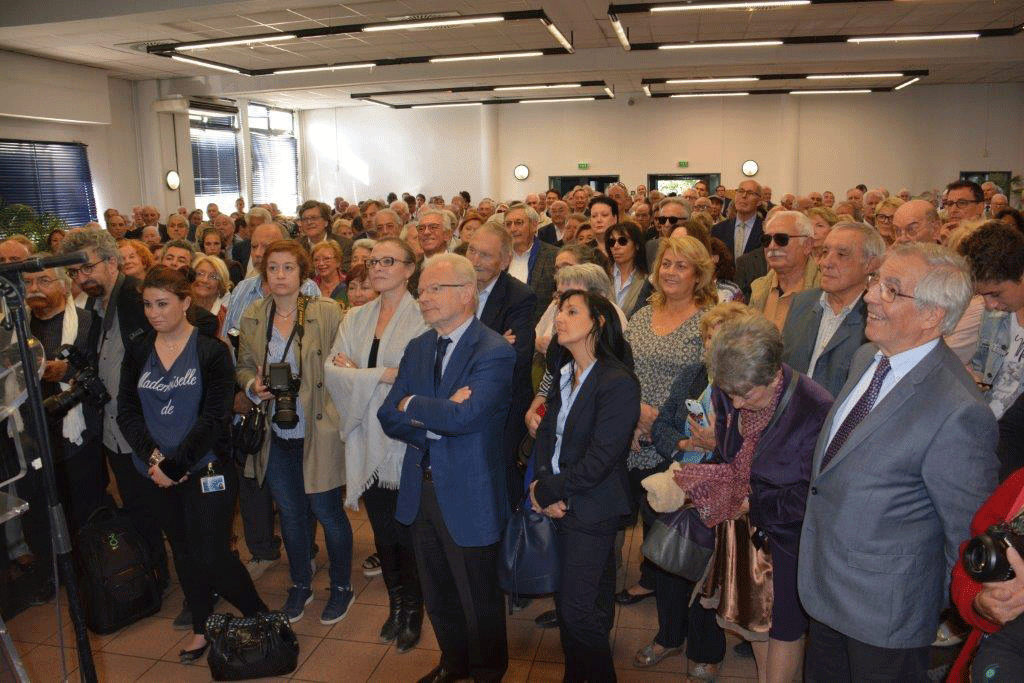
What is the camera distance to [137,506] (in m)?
3.80

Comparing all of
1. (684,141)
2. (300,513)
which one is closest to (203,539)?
(300,513)

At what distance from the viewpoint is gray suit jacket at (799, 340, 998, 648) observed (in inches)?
72.8

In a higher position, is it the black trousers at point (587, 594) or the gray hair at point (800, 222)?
the gray hair at point (800, 222)

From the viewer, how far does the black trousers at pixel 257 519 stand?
13.4ft

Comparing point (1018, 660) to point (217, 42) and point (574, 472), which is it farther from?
point (217, 42)

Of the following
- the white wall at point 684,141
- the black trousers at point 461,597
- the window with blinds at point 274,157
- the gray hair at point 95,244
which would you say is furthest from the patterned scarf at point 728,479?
the window with blinds at point 274,157

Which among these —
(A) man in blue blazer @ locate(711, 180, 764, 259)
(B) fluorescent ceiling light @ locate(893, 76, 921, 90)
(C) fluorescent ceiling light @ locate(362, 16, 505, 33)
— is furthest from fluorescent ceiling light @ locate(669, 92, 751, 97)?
(A) man in blue blazer @ locate(711, 180, 764, 259)

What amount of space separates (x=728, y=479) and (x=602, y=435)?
1.43ft

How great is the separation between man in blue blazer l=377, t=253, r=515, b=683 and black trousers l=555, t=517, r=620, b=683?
0.95ft

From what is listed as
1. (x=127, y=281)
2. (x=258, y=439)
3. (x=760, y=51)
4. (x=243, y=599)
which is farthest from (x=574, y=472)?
(x=760, y=51)

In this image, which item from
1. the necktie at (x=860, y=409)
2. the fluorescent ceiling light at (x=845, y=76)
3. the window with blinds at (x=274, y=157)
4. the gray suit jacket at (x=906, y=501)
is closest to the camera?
the gray suit jacket at (x=906, y=501)

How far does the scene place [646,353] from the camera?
326cm

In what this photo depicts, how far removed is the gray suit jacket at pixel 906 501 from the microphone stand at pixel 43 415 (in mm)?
1915

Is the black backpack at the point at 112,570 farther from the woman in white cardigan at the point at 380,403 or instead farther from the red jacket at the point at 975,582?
the red jacket at the point at 975,582
